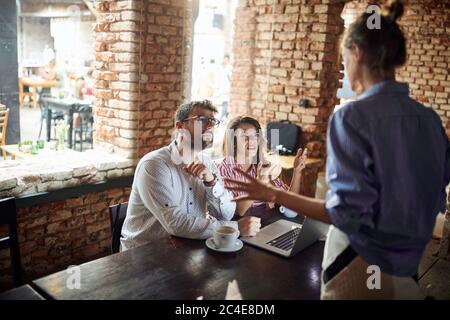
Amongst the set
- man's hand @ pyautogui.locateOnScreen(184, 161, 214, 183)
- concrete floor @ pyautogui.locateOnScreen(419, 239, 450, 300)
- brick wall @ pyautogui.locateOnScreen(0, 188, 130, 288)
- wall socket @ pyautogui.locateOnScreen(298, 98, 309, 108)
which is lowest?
concrete floor @ pyautogui.locateOnScreen(419, 239, 450, 300)

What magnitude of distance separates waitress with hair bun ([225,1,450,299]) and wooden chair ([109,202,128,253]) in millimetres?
1295

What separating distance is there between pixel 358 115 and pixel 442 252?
3623 millimetres

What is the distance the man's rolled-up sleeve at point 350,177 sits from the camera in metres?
1.26

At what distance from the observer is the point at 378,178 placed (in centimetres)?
128

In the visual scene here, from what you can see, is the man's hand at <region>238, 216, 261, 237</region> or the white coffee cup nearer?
the white coffee cup

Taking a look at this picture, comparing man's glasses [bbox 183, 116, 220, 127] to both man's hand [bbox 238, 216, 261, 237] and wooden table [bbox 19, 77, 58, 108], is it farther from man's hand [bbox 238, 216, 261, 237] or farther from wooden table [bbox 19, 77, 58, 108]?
wooden table [bbox 19, 77, 58, 108]

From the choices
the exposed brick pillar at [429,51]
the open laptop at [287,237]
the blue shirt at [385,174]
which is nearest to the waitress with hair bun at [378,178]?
the blue shirt at [385,174]

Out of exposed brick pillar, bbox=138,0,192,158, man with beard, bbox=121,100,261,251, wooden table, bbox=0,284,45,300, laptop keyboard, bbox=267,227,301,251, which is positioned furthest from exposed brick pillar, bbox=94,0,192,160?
wooden table, bbox=0,284,45,300

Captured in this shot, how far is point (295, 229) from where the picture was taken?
235 cm

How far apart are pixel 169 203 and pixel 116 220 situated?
47cm

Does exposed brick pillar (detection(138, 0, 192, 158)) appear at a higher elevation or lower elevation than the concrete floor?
higher

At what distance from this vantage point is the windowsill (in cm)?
300
